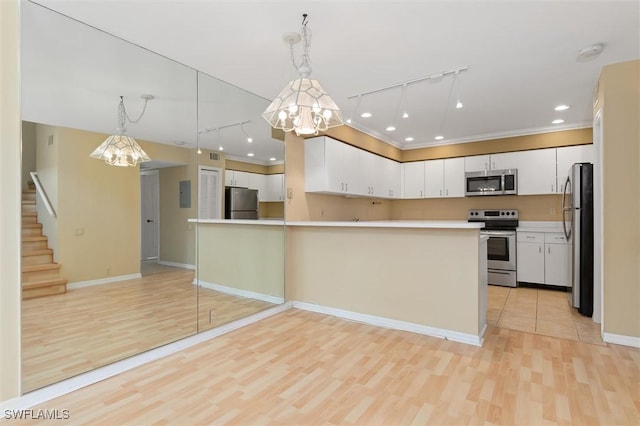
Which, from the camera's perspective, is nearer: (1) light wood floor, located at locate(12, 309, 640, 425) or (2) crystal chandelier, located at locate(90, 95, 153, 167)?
(1) light wood floor, located at locate(12, 309, 640, 425)

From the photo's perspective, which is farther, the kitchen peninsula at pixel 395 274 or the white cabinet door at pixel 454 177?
the white cabinet door at pixel 454 177

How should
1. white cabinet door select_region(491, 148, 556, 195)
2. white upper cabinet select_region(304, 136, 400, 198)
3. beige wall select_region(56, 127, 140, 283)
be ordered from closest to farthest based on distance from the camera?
beige wall select_region(56, 127, 140, 283) → white upper cabinet select_region(304, 136, 400, 198) → white cabinet door select_region(491, 148, 556, 195)

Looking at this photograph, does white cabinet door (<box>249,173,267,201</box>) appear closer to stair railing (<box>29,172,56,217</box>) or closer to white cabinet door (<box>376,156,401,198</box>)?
stair railing (<box>29,172,56,217</box>)

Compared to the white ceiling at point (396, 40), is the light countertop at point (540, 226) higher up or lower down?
lower down

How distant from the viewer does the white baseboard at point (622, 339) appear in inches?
114

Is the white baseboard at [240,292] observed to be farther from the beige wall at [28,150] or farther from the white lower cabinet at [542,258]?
the white lower cabinet at [542,258]

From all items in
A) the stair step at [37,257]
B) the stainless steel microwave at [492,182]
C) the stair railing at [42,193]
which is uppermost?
the stainless steel microwave at [492,182]

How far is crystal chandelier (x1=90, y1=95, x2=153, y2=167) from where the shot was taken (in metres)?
2.56

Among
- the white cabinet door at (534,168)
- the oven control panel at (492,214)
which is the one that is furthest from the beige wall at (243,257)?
the white cabinet door at (534,168)

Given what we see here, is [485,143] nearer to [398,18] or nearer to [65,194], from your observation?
[398,18]

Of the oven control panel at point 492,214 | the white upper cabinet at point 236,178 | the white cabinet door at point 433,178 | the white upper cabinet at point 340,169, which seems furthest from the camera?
the white cabinet door at point 433,178

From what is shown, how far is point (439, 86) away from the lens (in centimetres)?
345

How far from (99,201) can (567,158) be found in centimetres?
617

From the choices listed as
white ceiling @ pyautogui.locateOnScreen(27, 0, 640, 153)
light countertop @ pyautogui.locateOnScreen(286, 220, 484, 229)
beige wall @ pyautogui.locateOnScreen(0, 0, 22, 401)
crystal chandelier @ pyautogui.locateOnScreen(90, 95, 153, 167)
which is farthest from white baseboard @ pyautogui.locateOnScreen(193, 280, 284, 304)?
white ceiling @ pyautogui.locateOnScreen(27, 0, 640, 153)
